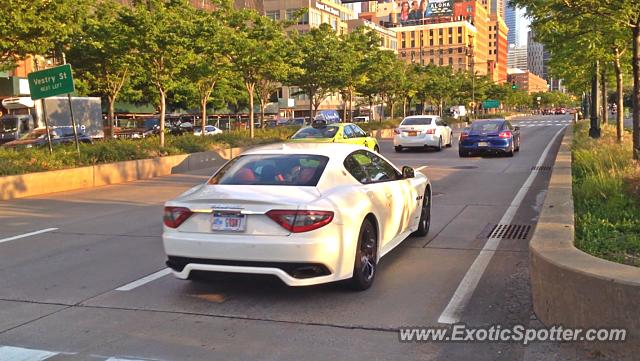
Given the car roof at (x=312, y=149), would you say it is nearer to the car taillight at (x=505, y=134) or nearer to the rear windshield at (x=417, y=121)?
the car taillight at (x=505, y=134)

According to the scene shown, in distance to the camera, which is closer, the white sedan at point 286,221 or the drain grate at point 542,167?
the white sedan at point 286,221

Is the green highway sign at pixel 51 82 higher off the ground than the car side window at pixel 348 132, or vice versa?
the green highway sign at pixel 51 82

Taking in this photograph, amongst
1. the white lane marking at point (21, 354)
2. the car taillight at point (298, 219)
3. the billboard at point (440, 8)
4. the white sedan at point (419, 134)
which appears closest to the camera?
the white lane marking at point (21, 354)

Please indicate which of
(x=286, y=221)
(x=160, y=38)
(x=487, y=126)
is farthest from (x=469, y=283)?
(x=487, y=126)

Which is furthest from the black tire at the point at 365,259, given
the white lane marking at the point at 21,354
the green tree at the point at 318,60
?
the green tree at the point at 318,60

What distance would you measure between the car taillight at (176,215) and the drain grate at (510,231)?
461 cm

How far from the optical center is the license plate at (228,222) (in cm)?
545

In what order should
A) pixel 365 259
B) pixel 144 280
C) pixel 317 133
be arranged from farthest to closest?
1. pixel 317 133
2. pixel 144 280
3. pixel 365 259

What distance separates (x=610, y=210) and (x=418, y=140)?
1746cm

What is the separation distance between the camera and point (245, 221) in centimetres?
545

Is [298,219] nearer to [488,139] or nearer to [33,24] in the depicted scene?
[33,24]

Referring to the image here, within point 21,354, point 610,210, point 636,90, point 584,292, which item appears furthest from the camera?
point 636,90

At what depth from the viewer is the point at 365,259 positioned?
237 inches

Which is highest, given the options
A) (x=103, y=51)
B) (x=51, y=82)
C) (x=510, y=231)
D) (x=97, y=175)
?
(x=103, y=51)
